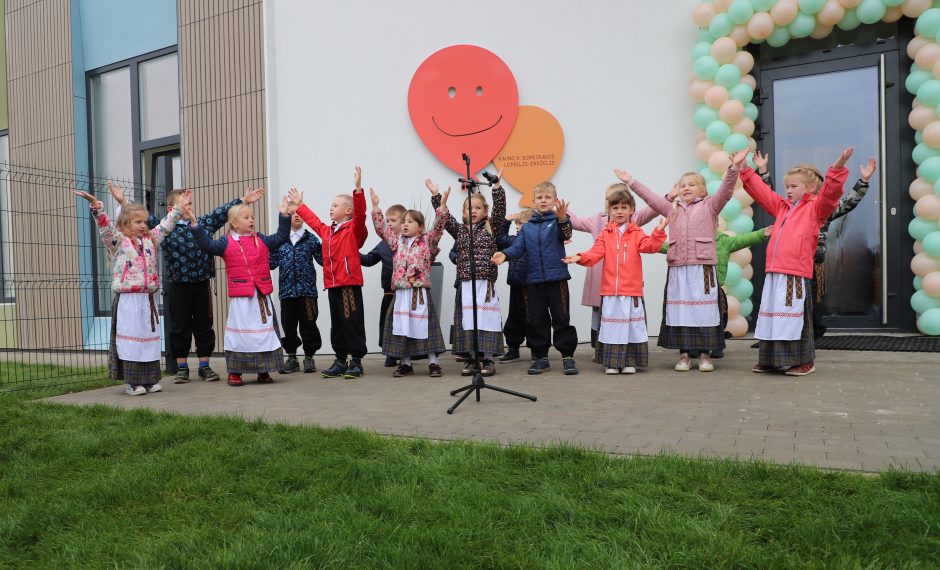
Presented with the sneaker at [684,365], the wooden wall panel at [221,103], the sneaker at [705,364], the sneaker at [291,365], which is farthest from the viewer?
the wooden wall panel at [221,103]

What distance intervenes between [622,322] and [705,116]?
9.66 feet

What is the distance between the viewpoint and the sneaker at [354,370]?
610cm

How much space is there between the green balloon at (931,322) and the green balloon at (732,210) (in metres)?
1.99

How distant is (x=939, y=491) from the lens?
240 centimetres

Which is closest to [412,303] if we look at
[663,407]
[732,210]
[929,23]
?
[663,407]

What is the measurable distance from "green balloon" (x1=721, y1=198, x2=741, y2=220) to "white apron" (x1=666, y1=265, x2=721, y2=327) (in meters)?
1.50

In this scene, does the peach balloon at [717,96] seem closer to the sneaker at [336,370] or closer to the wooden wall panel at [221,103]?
the sneaker at [336,370]

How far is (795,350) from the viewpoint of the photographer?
17.1 feet

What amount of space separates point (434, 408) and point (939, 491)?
108 inches

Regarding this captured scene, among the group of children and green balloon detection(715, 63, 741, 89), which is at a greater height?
green balloon detection(715, 63, 741, 89)

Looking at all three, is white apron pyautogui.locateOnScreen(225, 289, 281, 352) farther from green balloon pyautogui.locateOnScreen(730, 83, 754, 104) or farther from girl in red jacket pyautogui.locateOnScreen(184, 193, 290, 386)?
green balloon pyautogui.locateOnScreen(730, 83, 754, 104)

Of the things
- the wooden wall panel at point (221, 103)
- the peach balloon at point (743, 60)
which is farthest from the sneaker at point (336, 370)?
the peach balloon at point (743, 60)

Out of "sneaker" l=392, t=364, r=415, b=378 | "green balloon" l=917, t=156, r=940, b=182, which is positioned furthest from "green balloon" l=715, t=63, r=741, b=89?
"sneaker" l=392, t=364, r=415, b=378

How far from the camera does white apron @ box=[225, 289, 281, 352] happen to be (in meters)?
5.84
